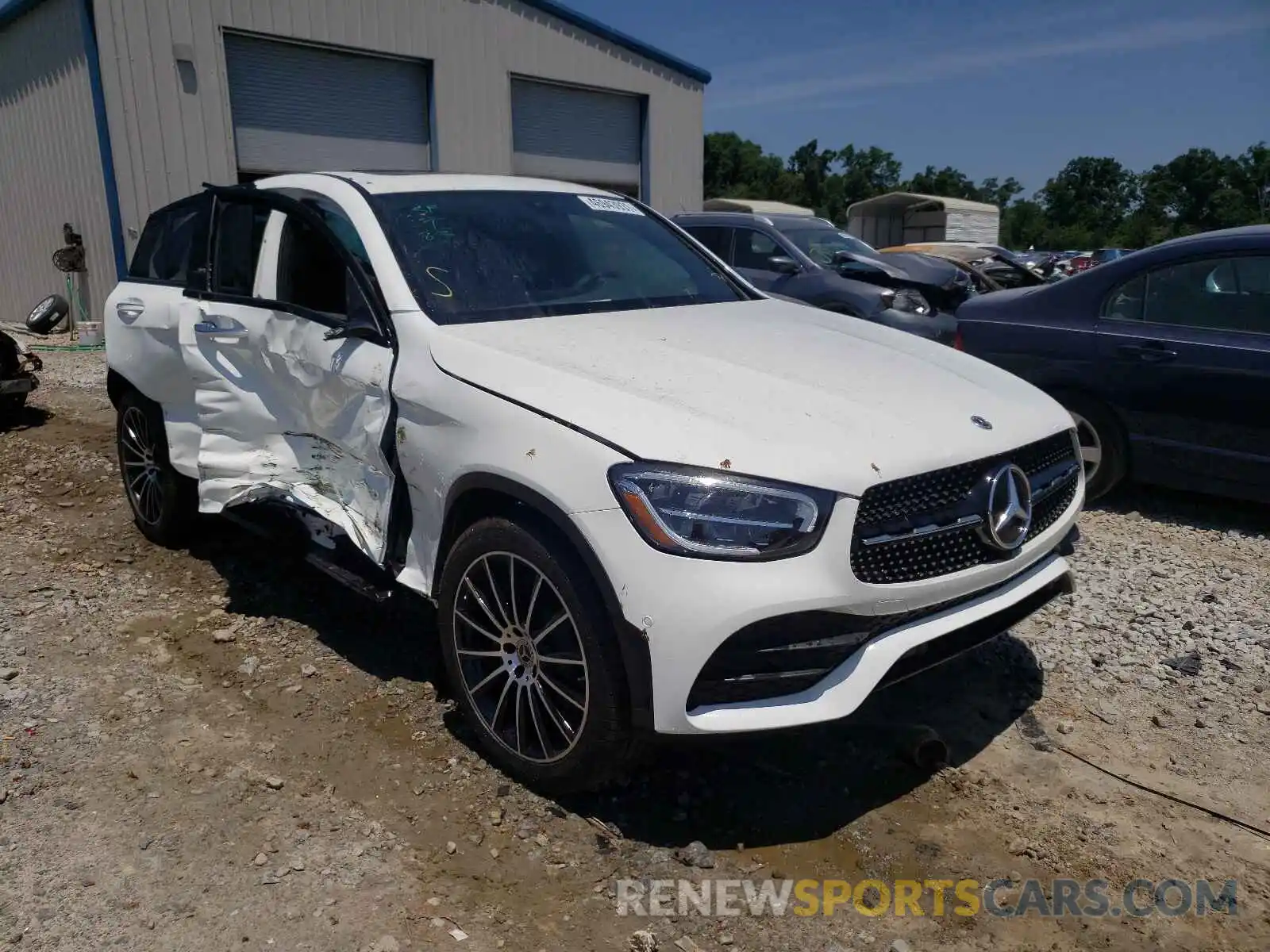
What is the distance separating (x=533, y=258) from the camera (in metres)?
3.65

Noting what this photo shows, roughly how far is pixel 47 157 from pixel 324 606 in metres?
12.8

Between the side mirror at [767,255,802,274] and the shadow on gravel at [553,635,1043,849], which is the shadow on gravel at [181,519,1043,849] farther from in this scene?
the side mirror at [767,255,802,274]

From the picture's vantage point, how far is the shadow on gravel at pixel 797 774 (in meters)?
2.78

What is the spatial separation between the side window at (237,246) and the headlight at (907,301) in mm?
6115

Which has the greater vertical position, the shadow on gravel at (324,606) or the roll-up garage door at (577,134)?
the roll-up garage door at (577,134)

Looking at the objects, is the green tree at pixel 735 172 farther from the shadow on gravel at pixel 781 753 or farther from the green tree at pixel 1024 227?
the shadow on gravel at pixel 781 753

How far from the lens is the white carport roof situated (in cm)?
3700

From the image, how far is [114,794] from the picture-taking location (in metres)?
2.96

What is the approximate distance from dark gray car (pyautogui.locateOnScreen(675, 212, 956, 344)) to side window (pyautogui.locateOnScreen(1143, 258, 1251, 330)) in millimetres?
3053

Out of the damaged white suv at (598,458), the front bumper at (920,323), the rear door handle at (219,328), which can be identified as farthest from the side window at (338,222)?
the front bumper at (920,323)

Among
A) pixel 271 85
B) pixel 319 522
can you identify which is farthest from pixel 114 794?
pixel 271 85

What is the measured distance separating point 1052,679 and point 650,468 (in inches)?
83.2

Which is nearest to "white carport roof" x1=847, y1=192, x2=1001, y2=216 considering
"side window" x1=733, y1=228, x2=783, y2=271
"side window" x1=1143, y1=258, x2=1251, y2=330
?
"side window" x1=733, y1=228, x2=783, y2=271

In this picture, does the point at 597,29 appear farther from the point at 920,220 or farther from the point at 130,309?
the point at 920,220
